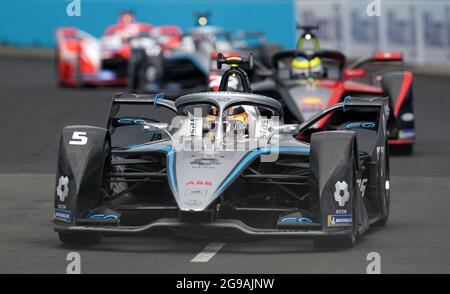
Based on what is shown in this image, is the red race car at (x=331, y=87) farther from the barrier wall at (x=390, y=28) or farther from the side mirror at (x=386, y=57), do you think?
the barrier wall at (x=390, y=28)

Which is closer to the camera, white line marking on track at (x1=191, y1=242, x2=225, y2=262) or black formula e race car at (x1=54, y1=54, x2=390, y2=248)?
white line marking on track at (x1=191, y1=242, x2=225, y2=262)

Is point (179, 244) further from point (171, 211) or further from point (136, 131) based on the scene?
point (136, 131)

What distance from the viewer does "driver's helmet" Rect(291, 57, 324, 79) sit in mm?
18750

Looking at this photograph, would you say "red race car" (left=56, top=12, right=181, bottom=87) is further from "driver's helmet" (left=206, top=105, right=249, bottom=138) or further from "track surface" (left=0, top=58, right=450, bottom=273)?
"driver's helmet" (left=206, top=105, right=249, bottom=138)

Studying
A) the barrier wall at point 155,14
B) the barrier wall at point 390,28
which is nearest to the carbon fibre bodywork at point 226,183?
the barrier wall at point 390,28

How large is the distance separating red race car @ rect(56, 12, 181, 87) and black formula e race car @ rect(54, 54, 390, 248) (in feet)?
62.3

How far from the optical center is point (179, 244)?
10.2 m

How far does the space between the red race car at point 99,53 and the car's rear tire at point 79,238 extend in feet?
65.7

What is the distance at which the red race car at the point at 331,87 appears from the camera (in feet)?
57.4

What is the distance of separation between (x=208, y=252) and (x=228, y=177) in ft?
1.86

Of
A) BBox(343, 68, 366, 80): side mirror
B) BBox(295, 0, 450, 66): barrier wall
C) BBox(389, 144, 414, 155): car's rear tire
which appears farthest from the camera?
BBox(295, 0, 450, 66): barrier wall

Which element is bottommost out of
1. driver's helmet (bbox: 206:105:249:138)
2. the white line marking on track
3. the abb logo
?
the white line marking on track

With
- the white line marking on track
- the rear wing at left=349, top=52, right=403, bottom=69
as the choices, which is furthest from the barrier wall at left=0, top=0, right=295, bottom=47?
the white line marking on track
